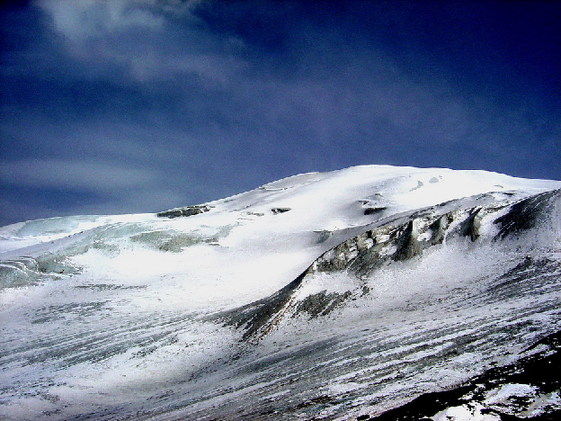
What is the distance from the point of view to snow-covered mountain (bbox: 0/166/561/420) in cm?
1134

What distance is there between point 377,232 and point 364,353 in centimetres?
1551

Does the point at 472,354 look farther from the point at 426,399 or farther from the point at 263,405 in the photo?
the point at 263,405

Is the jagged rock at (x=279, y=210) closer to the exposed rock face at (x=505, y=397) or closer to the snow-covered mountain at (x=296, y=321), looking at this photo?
the snow-covered mountain at (x=296, y=321)

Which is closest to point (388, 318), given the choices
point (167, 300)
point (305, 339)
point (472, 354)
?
point (305, 339)

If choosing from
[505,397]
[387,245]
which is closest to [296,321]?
[387,245]

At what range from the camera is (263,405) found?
1329cm

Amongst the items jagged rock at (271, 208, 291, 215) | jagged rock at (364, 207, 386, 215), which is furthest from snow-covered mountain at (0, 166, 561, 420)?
jagged rock at (271, 208, 291, 215)

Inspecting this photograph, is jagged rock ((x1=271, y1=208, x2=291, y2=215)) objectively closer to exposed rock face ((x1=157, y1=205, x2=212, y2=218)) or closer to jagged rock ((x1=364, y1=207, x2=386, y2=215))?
jagged rock ((x1=364, y1=207, x2=386, y2=215))

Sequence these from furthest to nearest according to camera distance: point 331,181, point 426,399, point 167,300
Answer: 1. point 331,181
2. point 167,300
3. point 426,399

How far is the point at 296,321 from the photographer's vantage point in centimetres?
2448

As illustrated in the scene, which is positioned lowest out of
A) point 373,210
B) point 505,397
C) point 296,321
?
point 505,397

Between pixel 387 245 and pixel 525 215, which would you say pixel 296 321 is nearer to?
pixel 387 245

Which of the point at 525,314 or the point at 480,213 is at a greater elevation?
the point at 480,213

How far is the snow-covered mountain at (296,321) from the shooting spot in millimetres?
11336
